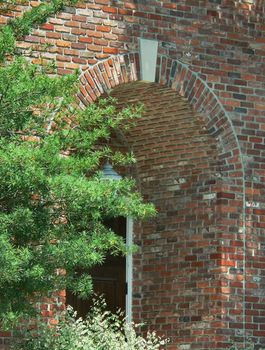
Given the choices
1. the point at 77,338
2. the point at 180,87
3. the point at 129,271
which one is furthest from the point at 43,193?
the point at 129,271

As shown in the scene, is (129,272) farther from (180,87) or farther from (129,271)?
(180,87)

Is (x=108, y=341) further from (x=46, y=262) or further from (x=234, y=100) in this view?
(x=234, y=100)

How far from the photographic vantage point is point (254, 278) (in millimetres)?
14578

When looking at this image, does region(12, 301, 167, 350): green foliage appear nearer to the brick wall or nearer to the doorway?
the brick wall

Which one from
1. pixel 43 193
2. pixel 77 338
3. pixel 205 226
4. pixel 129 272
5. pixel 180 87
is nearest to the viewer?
pixel 43 193

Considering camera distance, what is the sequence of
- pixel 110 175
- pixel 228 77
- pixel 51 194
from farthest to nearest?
1. pixel 228 77
2. pixel 110 175
3. pixel 51 194

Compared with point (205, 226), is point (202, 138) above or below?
above

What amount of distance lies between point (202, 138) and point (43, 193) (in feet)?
13.3

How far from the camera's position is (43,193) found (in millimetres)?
11211

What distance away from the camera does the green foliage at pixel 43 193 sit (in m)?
11.0

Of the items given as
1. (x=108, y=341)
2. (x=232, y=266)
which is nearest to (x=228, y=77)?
(x=232, y=266)

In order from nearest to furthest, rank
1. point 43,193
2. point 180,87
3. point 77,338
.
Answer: point 43,193, point 77,338, point 180,87

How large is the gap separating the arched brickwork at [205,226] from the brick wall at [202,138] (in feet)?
0.04

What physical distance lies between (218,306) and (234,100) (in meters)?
2.50
